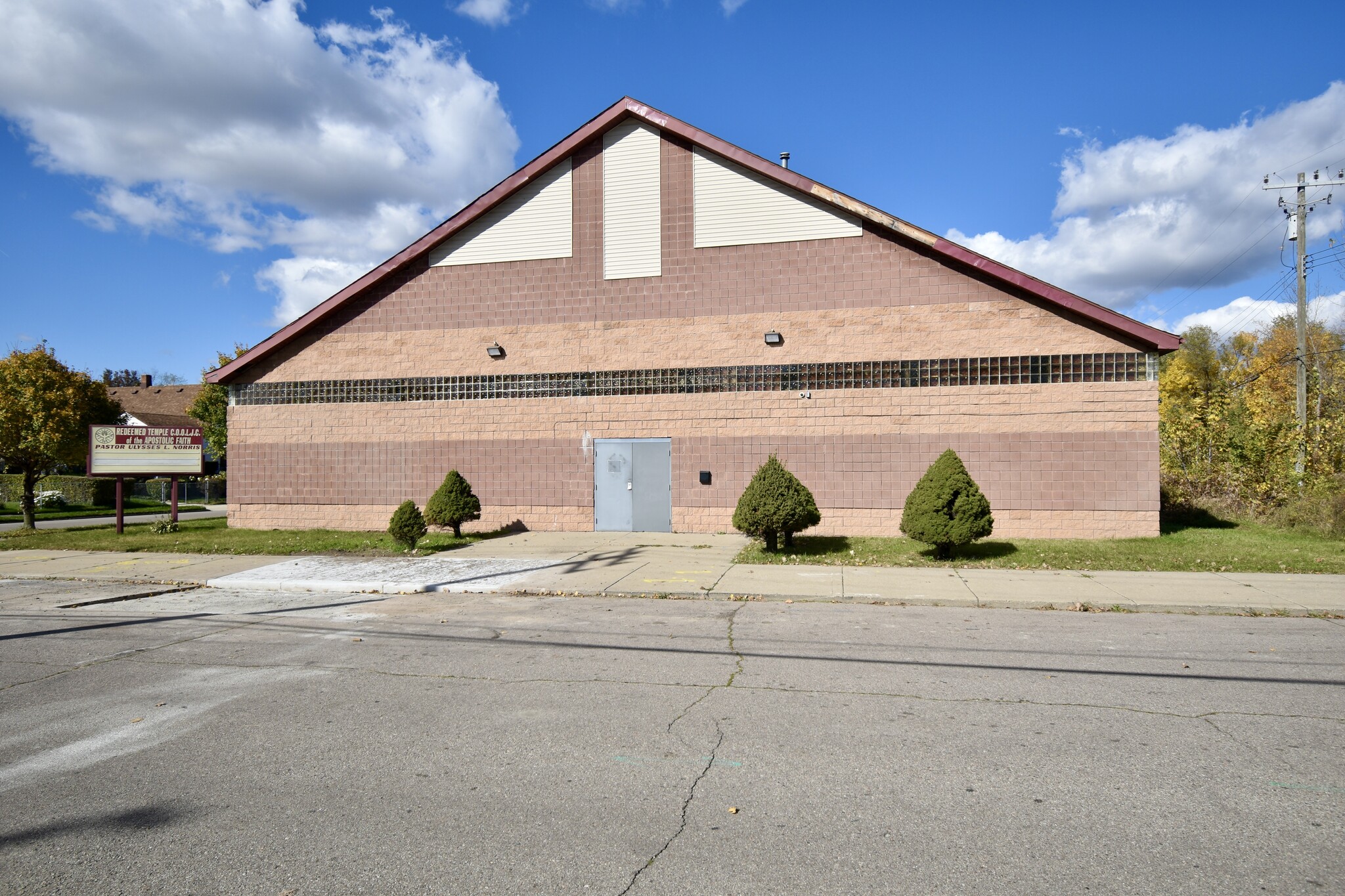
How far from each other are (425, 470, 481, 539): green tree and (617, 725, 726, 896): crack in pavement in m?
13.6

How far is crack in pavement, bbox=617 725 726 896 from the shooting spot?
349 centimetres

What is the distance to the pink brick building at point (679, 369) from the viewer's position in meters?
17.1

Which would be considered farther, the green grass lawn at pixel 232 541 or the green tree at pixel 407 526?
the green grass lawn at pixel 232 541

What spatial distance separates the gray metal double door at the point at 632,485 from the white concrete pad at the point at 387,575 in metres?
4.61

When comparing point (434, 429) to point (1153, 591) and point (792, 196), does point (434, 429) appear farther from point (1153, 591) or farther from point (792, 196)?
point (1153, 591)

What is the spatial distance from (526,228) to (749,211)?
232 inches

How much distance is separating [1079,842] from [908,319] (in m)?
15.2

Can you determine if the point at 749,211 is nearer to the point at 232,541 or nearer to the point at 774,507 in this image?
the point at 774,507

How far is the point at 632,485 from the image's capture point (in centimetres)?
1917

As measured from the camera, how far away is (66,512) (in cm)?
3409

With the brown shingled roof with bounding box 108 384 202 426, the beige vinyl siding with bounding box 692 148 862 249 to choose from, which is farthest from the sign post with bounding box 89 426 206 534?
the brown shingled roof with bounding box 108 384 202 426

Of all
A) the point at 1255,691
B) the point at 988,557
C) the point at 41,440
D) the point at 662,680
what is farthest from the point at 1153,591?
the point at 41,440

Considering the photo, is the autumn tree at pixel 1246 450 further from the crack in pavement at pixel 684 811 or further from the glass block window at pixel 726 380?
the crack in pavement at pixel 684 811

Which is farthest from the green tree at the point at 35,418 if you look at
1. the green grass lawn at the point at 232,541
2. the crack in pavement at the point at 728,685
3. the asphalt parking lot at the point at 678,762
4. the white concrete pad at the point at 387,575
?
the crack in pavement at the point at 728,685
